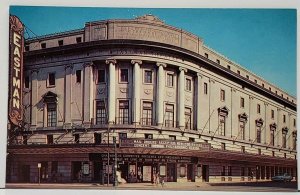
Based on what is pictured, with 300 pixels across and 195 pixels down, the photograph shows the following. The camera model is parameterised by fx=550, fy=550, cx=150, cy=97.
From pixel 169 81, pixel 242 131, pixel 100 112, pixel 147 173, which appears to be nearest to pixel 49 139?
pixel 100 112

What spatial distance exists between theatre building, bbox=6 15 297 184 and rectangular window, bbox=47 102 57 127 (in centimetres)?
4

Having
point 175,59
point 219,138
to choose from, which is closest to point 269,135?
point 219,138

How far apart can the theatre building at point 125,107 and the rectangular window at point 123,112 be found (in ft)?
0.13

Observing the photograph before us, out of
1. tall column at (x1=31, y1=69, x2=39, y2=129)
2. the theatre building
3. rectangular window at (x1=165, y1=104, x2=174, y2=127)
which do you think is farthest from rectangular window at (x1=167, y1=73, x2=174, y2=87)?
tall column at (x1=31, y1=69, x2=39, y2=129)

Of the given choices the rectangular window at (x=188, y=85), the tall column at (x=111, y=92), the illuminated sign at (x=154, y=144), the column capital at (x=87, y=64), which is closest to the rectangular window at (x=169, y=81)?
the rectangular window at (x=188, y=85)

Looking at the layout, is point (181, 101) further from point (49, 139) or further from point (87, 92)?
point (49, 139)

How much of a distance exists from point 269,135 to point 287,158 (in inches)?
70.8

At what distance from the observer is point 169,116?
881 inches

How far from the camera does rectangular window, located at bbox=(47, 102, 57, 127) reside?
892 inches

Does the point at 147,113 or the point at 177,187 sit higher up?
the point at 147,113

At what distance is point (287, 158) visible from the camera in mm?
22359

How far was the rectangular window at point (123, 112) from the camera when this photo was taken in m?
22.1

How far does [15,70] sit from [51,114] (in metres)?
2.41

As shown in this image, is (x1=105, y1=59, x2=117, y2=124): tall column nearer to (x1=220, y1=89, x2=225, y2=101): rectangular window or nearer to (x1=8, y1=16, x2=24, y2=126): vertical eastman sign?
(x1=8, y1=16, x2=24, y2=126): vertical eastman sign
